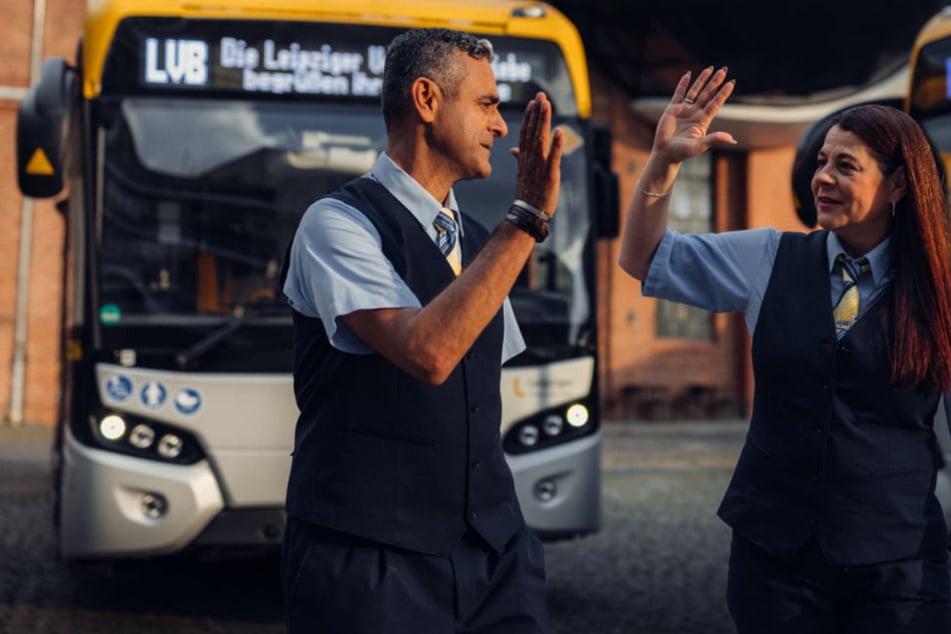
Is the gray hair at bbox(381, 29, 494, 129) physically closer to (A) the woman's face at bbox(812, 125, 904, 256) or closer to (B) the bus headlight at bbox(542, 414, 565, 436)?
(A) the woman's face at bbox(812, 125, 904, 256)

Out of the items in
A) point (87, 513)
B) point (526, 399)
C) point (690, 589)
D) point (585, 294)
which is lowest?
point (690, 589)

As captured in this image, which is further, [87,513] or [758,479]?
[87,513]

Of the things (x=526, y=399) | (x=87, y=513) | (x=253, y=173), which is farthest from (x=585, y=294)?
(x=87, y=513)

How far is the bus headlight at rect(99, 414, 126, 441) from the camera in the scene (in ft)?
19.1

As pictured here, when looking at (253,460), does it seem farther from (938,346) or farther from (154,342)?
(938,346)

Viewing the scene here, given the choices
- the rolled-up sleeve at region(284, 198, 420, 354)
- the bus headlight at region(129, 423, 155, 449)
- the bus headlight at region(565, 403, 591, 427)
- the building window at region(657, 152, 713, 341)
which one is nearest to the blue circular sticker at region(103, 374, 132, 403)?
the bus headlight at region(129, 423, 155, 449)

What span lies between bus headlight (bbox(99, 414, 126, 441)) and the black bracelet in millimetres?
3888

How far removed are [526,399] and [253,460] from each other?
1.24m

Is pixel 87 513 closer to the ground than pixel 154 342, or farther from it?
closer to the ground

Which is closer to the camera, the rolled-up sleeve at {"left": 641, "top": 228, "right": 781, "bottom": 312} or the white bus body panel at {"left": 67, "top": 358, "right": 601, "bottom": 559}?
the rolled-up sleeve at {"left": 641, "top": 228, "right": 781, "bottom": 312}

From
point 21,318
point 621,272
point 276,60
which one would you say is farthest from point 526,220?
point 621,272

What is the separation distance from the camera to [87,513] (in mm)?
5789

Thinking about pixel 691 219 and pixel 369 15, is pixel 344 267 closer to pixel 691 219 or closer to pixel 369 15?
pixel 369 15

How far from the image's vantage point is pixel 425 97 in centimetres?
261
